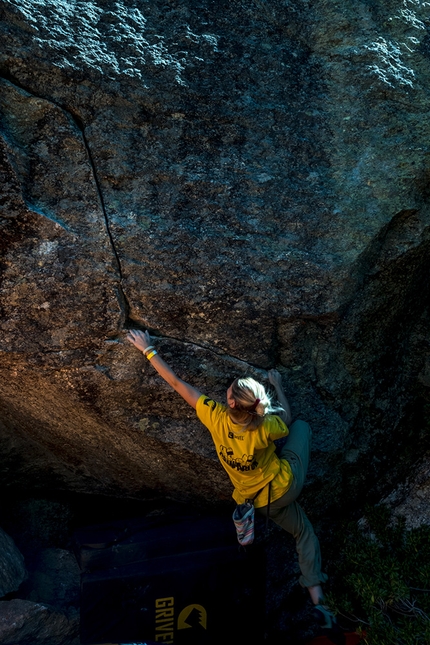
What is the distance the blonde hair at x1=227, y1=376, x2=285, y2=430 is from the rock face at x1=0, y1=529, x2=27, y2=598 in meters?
1.89

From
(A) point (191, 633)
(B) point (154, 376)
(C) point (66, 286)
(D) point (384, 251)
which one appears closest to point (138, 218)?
(C) point (66, 286)

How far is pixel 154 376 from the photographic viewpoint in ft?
12.7

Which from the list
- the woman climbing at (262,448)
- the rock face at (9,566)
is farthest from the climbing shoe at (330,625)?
the rock face at (9,566)

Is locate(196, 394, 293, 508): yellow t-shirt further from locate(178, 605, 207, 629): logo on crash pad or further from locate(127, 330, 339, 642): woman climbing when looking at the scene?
locate(178, 605, 207, 629): logo on crash pad

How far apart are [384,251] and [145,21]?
6.92 ft

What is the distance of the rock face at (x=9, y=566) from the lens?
3.96 m

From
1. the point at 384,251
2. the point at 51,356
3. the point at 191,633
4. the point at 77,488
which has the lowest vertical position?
the point at 77,488

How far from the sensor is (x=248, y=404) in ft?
10.8

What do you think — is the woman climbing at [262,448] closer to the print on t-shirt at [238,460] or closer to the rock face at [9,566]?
the print on t-shirt at [238,460]

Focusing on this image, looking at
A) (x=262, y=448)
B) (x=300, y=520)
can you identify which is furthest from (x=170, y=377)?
(x=300, y=520)

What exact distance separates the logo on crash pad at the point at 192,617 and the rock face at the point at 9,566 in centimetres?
113

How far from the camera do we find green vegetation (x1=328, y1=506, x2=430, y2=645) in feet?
11.7

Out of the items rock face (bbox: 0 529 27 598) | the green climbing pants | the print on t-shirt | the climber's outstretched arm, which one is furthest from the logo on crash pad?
the climber's outstretched arm

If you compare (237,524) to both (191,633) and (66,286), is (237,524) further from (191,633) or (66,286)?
(66,286)
